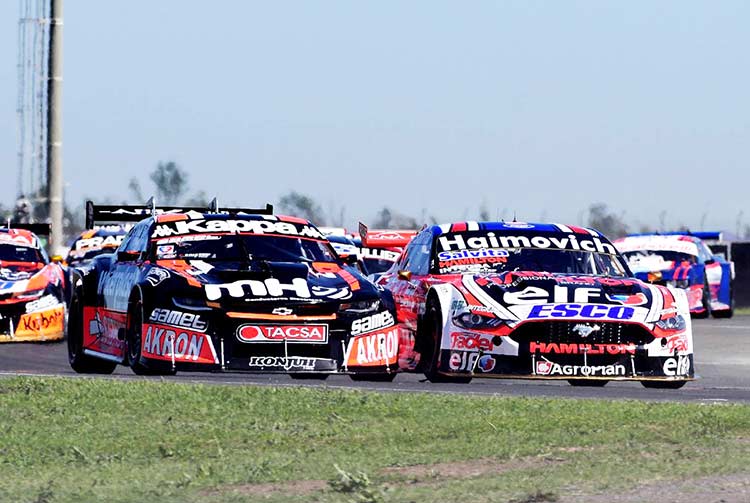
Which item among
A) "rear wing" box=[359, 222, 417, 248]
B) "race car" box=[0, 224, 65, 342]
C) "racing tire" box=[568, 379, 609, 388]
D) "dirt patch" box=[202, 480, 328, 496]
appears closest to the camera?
"dirt patch" box=[202, 480, 328, 496]

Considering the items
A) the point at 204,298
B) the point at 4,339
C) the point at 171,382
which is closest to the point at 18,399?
the point at 171,382

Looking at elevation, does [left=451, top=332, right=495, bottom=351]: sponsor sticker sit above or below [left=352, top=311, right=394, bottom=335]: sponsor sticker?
below

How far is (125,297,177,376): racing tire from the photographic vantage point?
13.4 metres

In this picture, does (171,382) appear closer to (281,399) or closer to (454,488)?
(281,399)

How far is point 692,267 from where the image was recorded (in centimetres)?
2959

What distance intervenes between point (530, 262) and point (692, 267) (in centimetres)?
1534

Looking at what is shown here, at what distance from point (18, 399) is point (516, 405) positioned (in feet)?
9.85

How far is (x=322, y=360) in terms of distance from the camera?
1338 centimetres

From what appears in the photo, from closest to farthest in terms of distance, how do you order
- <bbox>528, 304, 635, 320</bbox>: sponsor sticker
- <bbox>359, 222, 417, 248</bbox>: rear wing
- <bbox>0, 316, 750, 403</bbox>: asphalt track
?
<bbox>0, 316, 750, 403</bbox>: asphalt track, <bbox>528, 304, 635, 320</bbox>: sponsor sticker, <bbox>359, 222, 417, 248</bbox>: rear wing

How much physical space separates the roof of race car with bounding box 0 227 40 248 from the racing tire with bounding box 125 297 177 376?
7.76 metres

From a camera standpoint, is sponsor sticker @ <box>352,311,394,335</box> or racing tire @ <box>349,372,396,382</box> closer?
sponsor sticker @ <box>352,311,394,335</box>

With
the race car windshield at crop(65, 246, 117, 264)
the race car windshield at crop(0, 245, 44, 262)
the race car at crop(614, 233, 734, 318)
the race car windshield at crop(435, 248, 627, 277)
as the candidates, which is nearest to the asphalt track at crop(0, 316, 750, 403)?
the race car windshield at crop(435, 248, 627, 277)

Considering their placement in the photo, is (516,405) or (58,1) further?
(58,1)

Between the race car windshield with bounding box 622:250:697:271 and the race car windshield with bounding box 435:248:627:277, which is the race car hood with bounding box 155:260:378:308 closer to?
the race car windshield with bounding box 435:248:627:277
